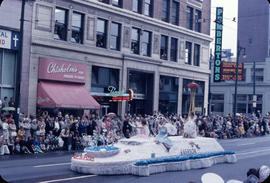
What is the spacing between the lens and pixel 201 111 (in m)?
43.5

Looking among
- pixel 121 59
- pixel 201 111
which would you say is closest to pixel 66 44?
pixel 121 59

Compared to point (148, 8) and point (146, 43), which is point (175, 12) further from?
point (146, 43)

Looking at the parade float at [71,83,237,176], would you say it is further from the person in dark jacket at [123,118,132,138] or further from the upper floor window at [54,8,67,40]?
the upper floor window at [54,8,67,40]

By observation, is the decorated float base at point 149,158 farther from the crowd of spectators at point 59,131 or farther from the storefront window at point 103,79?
the storefront window at point 103,79

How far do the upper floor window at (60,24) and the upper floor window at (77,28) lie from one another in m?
0.81

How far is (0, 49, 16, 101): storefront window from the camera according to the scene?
24641mm

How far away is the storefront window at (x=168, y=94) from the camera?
37.8m

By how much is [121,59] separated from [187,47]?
10523mm

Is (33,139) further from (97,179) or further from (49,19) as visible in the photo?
(49,19)

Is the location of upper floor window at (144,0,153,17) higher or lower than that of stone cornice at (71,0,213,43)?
higher

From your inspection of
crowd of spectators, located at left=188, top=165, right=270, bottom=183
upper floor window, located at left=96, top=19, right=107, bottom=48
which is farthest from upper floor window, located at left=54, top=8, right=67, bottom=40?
crowd of spectators, located at left=188, top=165, right=270, bottom=183

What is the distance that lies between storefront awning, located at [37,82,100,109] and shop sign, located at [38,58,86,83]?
487 mm

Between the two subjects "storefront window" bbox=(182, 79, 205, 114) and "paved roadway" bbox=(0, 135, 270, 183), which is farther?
"storefront window" bbox=(182, 79, 205, 114)


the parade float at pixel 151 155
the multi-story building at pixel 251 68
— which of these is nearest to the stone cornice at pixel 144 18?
the parade float at pixel 151 155
